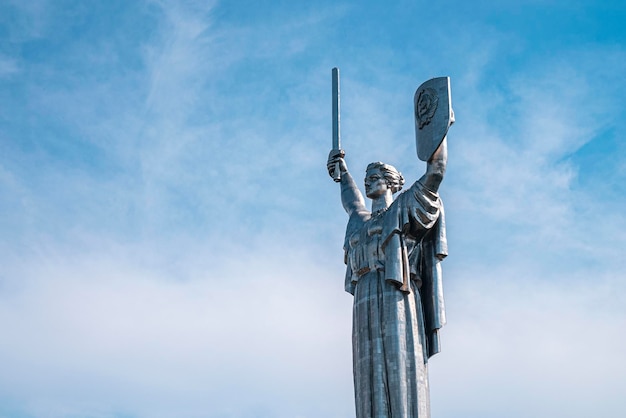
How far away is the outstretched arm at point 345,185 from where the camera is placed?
63.4 feet

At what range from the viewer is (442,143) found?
16609 millimetres

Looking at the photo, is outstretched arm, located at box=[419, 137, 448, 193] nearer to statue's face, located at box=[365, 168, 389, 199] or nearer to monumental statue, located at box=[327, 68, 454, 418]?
monumental statue, located at box=[327, 68, 454, 418]

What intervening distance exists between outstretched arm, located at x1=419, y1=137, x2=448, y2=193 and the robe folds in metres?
0.19

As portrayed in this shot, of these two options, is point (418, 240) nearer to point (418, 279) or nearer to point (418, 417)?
point (418, 279)

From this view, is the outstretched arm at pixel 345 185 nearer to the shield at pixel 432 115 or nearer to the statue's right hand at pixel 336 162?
the statue's right hand at pixel 336 162

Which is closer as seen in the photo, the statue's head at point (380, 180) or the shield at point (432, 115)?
the shield at point (432, 115)

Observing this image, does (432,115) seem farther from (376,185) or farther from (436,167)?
(376,185)

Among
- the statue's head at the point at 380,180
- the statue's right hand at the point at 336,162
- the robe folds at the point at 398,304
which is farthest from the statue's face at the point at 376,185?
the statue's right hand at the point at 336,162

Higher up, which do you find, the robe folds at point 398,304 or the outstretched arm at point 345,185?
the outstretched arm at point 345,185

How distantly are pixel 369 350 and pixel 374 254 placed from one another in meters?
1.73

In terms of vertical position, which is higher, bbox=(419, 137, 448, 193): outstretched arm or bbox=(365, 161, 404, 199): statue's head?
bbox=(365, 161, 404, 199): statue's head

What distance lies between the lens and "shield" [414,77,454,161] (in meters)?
16.6

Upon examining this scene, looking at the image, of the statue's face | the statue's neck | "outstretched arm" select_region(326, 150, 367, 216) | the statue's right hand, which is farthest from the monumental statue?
the statue's right hand

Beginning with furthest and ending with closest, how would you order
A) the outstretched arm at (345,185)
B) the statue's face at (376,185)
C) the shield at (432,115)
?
the outstretched arm at (345,185) → the statue's face at (376,185) → the shield at (432,115)
